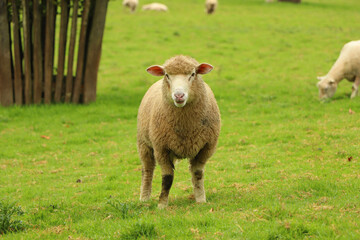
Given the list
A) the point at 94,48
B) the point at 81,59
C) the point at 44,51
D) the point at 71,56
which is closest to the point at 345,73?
the point at 94,48

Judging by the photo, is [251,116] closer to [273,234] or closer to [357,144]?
[357,144]

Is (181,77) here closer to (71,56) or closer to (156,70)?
(156,70)

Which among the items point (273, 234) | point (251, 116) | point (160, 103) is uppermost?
point (160, 103)

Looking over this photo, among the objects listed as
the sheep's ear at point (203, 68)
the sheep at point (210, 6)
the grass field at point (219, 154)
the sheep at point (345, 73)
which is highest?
the sheep's ear at point (203, 68)

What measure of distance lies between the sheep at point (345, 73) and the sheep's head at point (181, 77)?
8905mm

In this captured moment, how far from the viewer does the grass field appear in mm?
5453

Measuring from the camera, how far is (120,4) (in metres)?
36.0

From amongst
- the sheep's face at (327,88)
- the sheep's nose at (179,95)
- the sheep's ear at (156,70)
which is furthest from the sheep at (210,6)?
the sheep's nose at (179,95)

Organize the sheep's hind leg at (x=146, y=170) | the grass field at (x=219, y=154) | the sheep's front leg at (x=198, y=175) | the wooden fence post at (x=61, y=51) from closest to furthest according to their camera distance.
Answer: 1. the grass field at (x=219, y=154)
2. the sheep's front leg at (x=198, y=175)
3. the sheep's hind leg at (x=146, y=170)
4. the wooden fence post at (x=61, y=51)

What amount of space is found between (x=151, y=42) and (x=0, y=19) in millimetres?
10334

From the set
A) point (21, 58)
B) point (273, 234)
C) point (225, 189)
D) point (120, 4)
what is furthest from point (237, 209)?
point (120, 4)

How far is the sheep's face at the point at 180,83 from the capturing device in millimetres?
5848

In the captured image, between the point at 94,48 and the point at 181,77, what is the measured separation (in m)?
9.40

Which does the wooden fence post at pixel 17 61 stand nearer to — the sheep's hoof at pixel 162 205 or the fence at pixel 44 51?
the fence at pixel 44 51
